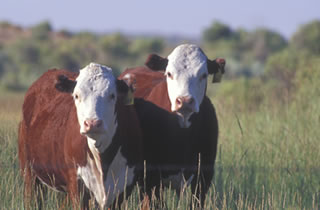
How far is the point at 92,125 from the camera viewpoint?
5191 mm

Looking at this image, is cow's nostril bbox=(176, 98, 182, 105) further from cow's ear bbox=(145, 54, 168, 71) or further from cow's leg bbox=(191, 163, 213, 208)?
cow's leg bbox=(191, 163, 213, 208)

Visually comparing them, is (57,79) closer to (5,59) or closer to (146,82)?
(146,82)

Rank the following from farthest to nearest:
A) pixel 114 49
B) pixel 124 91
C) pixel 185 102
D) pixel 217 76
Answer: pixel 114 49 → pixel 217 76 → pixel 185 102 → pixel 124 91

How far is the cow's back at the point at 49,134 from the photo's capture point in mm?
5830

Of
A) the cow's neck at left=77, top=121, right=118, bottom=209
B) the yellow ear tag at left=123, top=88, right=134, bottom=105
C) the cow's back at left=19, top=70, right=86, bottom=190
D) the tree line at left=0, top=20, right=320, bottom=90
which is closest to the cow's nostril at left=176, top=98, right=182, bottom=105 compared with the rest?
the yellow ear tag at left=123, top=88, right=134, bottom=105

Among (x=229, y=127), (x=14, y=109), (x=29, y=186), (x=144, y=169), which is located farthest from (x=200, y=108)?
(x=14, y=109)

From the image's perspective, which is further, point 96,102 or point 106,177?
point 106,177

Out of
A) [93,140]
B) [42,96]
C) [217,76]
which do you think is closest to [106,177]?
[93,140]

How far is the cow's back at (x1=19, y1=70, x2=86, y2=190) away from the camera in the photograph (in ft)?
19.1

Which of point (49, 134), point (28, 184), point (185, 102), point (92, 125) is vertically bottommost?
point (28, 184)

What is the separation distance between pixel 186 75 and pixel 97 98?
1.17 metres

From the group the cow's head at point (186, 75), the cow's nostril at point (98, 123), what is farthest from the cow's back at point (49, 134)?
the cow's head at point (186, 75)

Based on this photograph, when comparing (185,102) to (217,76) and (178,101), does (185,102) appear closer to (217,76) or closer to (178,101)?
(178,101)

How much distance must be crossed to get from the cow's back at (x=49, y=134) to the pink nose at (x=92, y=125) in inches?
20.0
